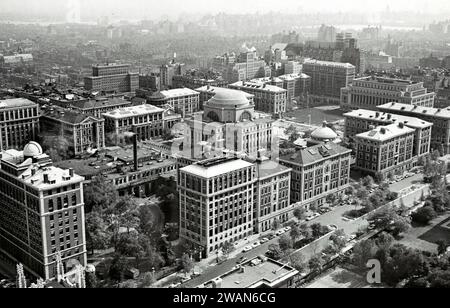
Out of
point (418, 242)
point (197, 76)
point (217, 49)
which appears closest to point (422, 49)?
point (217, 49)

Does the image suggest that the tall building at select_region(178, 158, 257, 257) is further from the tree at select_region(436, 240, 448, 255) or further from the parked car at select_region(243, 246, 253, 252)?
the tree at select_region(436, 240, 448, 255)

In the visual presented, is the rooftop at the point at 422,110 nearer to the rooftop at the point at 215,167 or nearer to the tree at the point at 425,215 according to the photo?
the tree at the point at 425,215

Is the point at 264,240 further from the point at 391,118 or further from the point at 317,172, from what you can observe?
the point at 391,118

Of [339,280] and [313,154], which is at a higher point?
[313,154]

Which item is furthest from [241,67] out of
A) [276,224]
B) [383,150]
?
[276,224]

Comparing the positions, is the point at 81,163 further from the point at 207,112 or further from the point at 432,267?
the point at 432,267

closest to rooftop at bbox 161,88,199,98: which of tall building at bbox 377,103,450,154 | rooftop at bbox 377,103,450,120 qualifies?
rooftop at bbox 377,103,450,120
